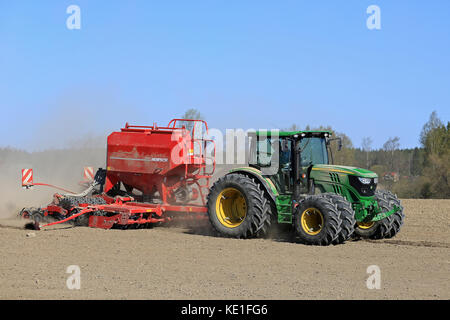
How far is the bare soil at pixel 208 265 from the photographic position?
696cm

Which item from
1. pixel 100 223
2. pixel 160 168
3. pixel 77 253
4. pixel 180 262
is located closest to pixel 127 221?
pixel 100 223

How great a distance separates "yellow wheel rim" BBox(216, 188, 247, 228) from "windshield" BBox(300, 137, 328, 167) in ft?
5.37

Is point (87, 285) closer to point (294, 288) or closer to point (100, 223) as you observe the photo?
point (294, 288)

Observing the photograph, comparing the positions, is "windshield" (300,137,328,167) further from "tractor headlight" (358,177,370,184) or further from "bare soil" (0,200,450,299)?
"bare soil" (0,200,450,299)

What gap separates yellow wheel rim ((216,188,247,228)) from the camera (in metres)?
12.3

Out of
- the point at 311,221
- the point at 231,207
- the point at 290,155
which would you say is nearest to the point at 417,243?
the point at 311,221

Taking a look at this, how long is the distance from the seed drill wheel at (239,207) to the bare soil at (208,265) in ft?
1.22

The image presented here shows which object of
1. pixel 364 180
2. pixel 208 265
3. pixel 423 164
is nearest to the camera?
pixel 208 265

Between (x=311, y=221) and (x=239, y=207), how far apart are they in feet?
6.88

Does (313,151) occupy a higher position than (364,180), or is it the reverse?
(313,151)

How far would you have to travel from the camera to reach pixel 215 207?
40.4ft

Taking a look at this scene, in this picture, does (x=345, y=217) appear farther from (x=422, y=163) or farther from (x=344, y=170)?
(x=422, y=163)

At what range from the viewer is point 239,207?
12.6 meters
